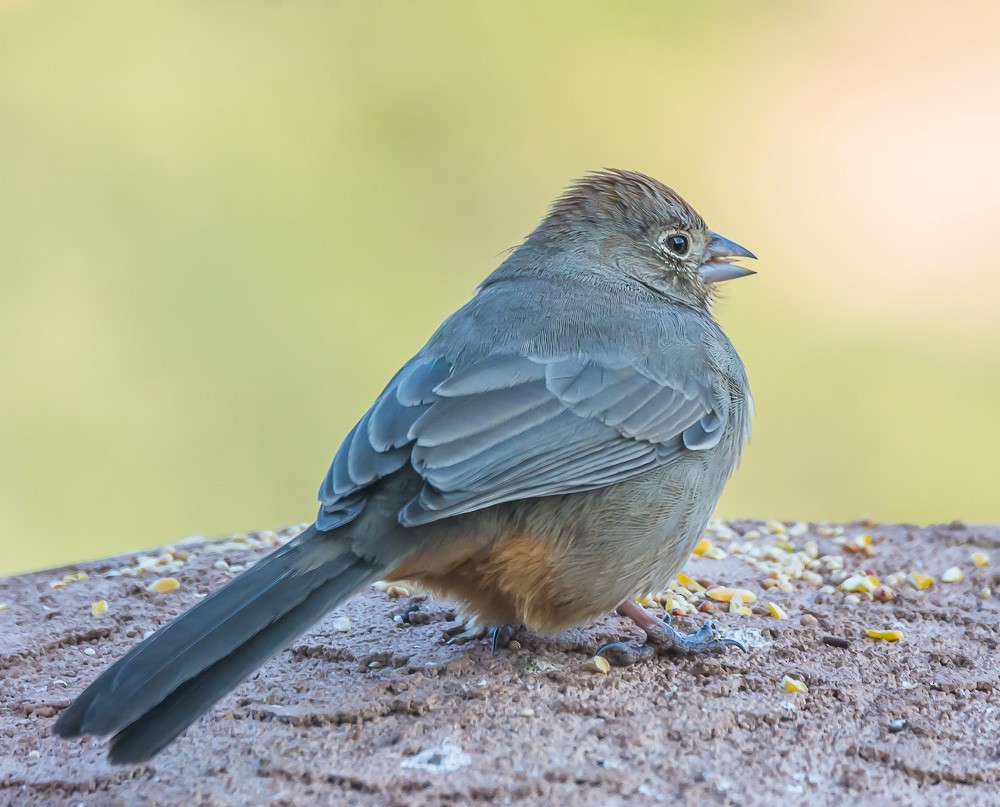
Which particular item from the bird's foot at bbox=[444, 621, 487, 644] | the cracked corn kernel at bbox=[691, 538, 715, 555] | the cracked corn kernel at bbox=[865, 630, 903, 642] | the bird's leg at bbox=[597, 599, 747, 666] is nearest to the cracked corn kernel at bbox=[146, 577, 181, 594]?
the bird's foot at bbox=[444, 621, 487, 644]

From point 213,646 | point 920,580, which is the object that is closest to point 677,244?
point 920,580

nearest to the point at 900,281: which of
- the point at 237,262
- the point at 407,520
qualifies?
the point at 237,262

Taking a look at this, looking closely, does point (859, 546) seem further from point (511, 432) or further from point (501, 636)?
point (511, 432)

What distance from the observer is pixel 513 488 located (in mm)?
3928

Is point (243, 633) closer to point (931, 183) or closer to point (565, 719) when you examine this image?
point (565, 719)

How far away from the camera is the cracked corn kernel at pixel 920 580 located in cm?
520

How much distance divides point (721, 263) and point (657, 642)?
175cm

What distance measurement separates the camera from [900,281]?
10016mm

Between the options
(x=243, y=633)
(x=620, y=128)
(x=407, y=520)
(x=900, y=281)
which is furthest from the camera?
(x=620, y=128)

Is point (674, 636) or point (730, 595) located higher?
point (730, 595)

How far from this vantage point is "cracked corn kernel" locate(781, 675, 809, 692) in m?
3.97

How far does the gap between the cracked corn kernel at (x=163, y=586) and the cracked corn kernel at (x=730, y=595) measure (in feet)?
6.69

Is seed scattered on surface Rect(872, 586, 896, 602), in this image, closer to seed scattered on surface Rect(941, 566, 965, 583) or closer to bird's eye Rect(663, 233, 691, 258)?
seed scattered on surface Rect(941, 566, 965, 583)

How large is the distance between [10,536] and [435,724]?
603 centimetres
